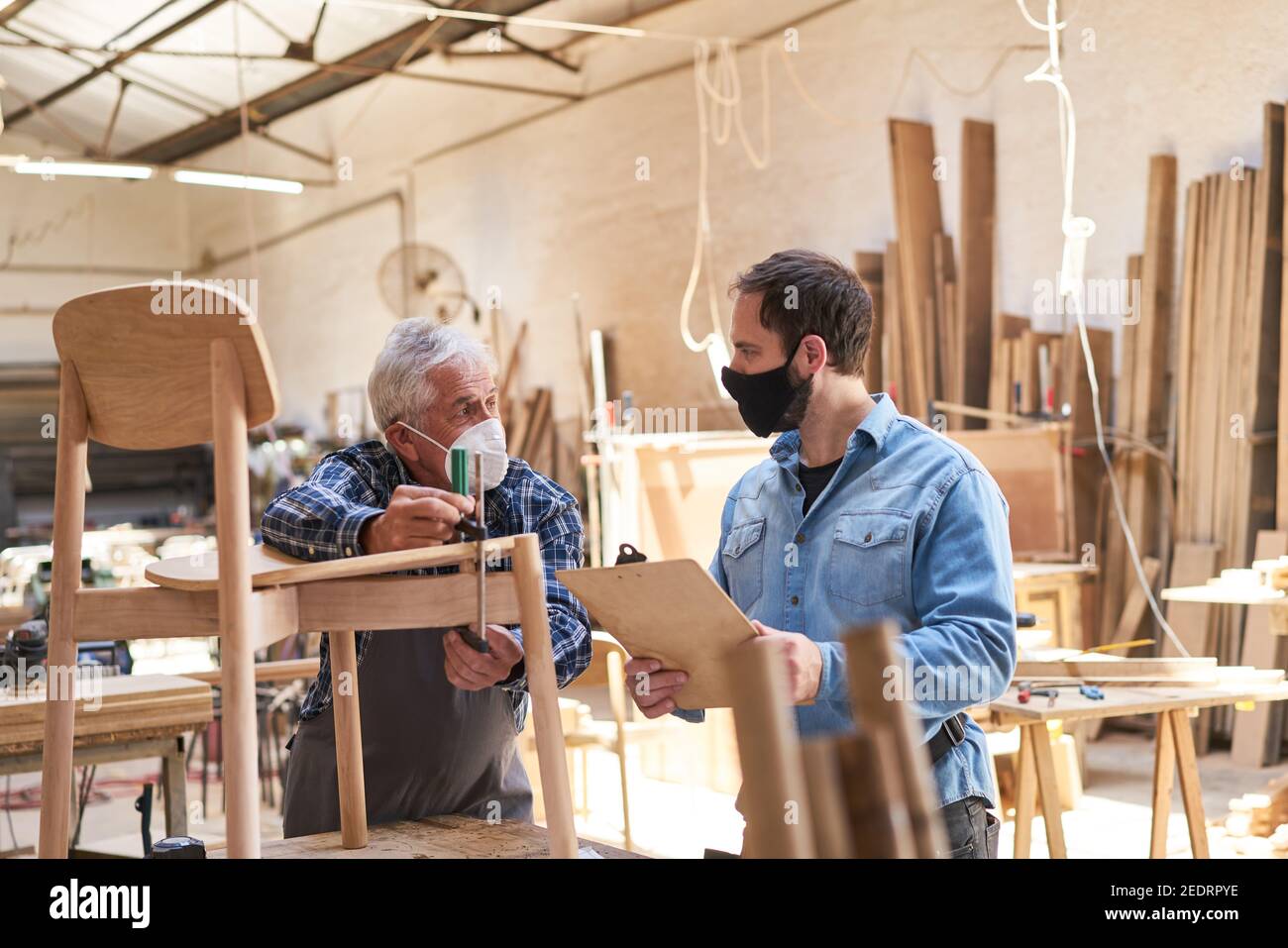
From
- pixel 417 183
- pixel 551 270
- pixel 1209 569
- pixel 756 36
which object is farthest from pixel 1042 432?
pixel 417 183

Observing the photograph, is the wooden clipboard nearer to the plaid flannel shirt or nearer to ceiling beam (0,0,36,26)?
the plaid flannel shirt

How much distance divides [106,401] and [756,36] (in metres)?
8.71

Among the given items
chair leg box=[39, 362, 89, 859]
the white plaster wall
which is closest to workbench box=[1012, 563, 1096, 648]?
the white plaster wall

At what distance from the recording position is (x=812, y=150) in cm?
942

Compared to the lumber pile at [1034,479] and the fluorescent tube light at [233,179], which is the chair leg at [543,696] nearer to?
the lumber pile at [1034,479]

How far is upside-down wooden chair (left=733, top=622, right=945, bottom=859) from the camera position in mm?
906

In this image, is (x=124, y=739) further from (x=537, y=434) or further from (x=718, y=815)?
(x=537, y=434)

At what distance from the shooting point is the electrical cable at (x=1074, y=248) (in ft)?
23.3

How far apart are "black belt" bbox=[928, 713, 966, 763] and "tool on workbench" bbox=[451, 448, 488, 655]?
771 mm

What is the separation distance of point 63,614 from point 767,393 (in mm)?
1188

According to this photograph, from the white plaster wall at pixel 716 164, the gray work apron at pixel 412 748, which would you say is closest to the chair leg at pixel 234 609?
the gray work apron at pixel 412 748

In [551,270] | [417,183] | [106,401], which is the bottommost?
[106,401]

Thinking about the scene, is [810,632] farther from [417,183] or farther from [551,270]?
[417,183]

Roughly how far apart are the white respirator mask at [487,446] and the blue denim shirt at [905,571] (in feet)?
1.75
